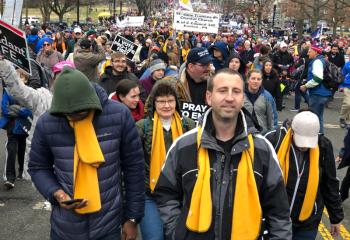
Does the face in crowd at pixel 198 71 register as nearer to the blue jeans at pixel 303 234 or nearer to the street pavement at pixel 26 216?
the blue jeans at pixel 303 234

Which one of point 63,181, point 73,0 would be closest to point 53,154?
point 63,181

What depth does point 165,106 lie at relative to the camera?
3668 mm

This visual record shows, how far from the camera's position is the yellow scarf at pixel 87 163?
8.80 feet

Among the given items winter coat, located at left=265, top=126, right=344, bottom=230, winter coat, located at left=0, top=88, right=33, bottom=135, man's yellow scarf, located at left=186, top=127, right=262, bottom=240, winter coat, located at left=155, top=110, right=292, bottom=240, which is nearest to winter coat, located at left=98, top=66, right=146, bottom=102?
winter coat, located at left=0, top=88, right=33, bottom=135

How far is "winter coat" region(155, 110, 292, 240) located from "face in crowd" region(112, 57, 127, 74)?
352 centimetres

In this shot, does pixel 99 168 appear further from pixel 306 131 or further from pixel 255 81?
pixel 255 81

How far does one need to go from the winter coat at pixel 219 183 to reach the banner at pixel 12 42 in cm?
264

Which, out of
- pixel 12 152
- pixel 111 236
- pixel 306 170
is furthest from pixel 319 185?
pixel 12 152

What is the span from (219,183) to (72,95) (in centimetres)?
100

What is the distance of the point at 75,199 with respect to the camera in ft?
8.93

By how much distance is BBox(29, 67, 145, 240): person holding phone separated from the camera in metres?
2.68

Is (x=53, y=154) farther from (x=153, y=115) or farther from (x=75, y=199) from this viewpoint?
(x=153, y=115)

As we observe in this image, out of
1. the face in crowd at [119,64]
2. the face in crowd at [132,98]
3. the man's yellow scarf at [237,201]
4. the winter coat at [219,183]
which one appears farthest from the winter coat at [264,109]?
the man's yellow scarf at [237,201]

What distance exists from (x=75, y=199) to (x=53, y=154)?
0.32m
